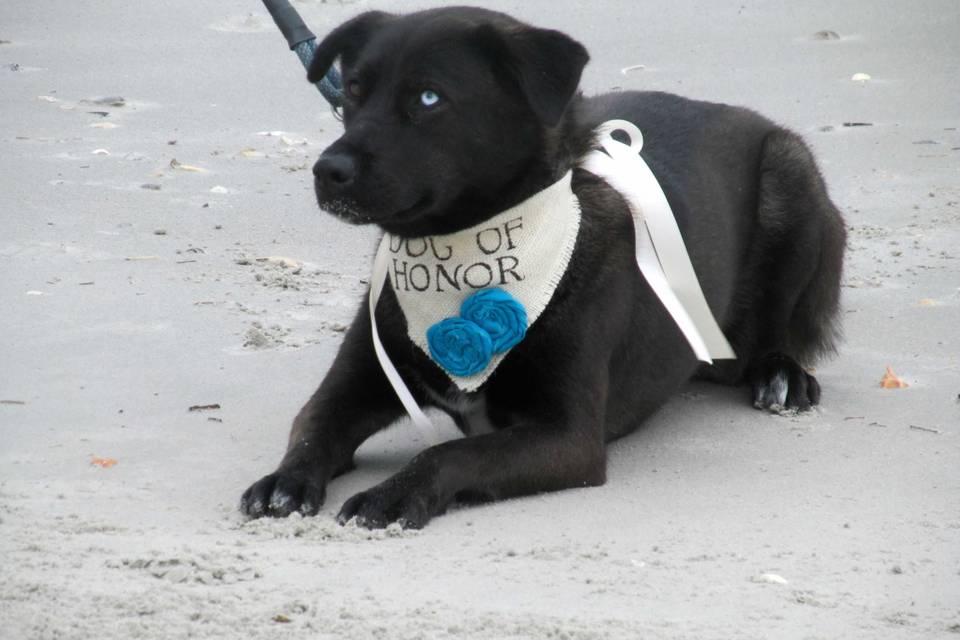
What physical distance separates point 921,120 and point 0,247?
4.62 m

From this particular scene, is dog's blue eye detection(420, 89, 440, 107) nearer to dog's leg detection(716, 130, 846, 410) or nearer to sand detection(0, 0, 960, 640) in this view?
sand detection(0, 0, 960, 640)

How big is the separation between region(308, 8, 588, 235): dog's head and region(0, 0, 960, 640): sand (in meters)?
0.72

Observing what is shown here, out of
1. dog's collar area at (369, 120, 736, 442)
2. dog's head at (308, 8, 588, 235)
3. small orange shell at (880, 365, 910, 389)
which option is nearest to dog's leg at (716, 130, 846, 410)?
small orange shell at (880, 365, 910, 389)

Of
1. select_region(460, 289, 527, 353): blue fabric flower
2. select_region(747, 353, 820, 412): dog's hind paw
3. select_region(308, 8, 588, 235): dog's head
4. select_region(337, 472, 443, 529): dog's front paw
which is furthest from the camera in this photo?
select_region(747, 353, 820, 412): dog's hind paw

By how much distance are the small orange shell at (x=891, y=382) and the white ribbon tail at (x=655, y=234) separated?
76 cm

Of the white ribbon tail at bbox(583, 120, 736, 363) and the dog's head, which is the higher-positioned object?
the dog's head

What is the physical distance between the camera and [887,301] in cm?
530

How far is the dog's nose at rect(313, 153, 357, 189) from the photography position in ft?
11.2

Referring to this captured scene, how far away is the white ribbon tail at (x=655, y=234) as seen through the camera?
12.9 feet

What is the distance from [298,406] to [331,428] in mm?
550

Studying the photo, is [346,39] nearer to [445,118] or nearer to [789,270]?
[445,118]

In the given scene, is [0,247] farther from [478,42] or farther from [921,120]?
[921,120]

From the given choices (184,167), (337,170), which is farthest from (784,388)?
(184,167)

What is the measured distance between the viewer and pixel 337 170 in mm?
3400
